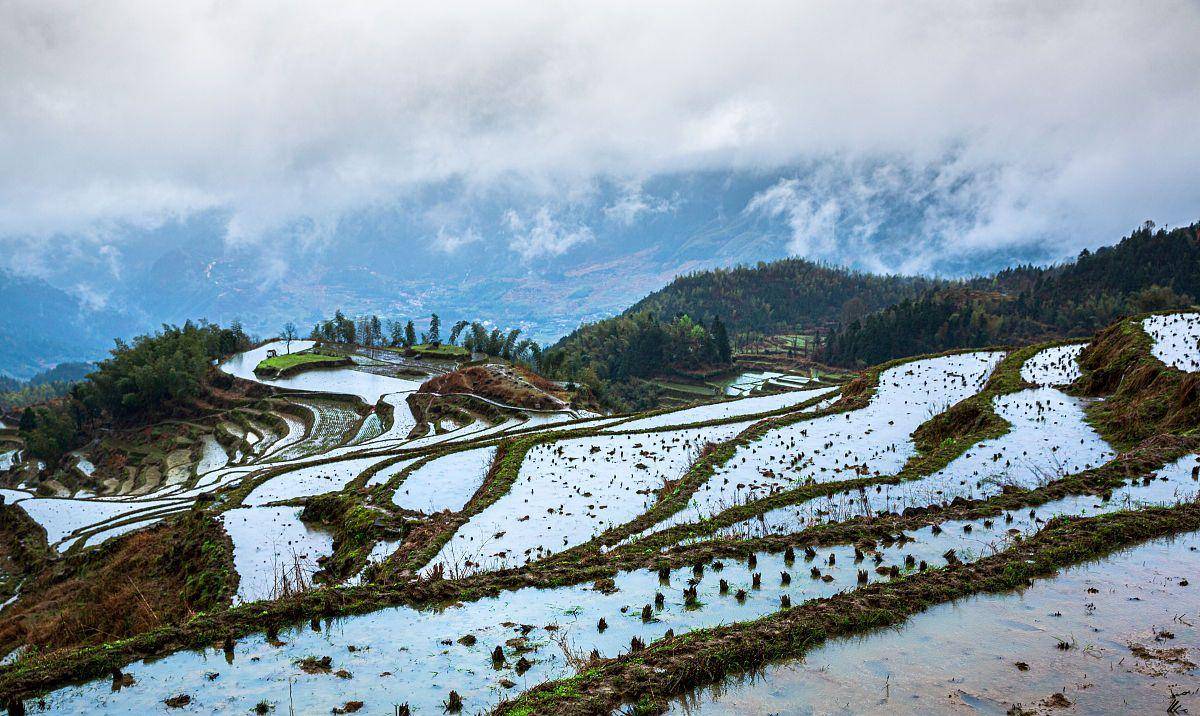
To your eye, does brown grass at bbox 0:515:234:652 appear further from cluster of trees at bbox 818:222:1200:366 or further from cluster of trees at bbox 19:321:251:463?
cluster of trees at bbox 818:222:1200:366

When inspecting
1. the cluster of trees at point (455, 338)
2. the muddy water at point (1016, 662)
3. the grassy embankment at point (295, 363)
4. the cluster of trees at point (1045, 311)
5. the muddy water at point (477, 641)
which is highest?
the cluster of trees at point (455, 338)

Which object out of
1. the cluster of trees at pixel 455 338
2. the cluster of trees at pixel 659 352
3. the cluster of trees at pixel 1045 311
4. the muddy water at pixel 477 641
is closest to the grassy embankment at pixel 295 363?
the cluster of trees at pixel 455 338

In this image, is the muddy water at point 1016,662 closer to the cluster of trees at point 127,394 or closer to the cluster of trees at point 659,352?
the cluster of trees at point 127,394

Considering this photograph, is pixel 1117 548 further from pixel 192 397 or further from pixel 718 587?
pixel 192 397

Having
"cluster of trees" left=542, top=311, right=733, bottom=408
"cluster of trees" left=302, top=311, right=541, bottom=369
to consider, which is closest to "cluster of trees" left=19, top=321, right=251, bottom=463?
"cluster of trees" left=302, top=311, right=541, bottom=369

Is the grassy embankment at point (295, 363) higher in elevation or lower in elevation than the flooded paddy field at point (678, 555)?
higher

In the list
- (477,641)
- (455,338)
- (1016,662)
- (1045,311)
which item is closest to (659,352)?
(455,338)
